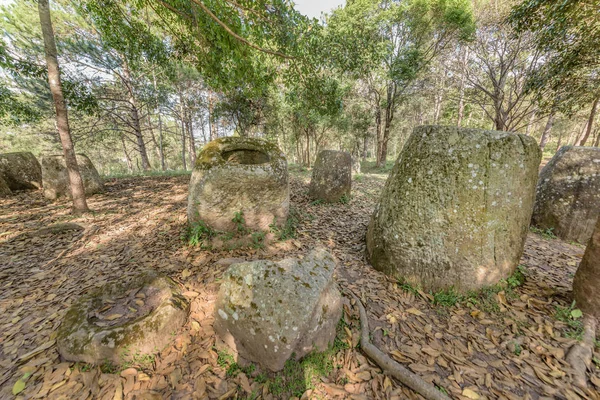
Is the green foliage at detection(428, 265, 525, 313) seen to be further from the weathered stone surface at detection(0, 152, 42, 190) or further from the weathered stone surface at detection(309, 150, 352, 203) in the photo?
the weathered stone surface at detection(0, 152, 42, 190)

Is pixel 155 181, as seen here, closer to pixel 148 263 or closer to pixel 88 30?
pixel 148 263

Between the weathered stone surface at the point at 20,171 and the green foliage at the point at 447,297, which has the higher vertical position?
the weathered stone surface at the point at 20,171

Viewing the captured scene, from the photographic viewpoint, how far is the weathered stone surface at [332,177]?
6.50 metres

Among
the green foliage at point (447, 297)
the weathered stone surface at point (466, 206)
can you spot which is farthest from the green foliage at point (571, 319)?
the green foliage at point (447, 297)

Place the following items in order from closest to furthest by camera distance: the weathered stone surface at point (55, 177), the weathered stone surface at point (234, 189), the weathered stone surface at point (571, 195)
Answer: the weathered stone surface at point (234, 189)
the weathered stone surface at point (571, 195)
the weathered stone surface at point (55, 177)

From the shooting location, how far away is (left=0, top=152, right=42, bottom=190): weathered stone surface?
256 inches

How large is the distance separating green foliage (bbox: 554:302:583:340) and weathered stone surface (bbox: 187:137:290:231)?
3.81 meters

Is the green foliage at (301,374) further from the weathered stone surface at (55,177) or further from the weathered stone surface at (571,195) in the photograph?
the weathered stone surface at (55,177)

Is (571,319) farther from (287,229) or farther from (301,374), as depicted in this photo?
(287,229)

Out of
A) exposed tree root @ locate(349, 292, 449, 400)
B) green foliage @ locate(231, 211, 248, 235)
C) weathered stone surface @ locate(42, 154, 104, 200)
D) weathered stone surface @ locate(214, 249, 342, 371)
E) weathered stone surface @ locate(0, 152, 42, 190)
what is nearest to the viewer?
exposed tree root @ locate(349, 292, 449, 400)

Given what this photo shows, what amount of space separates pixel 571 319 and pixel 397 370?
6.72ft

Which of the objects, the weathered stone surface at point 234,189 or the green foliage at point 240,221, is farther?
the green foliage at point 240,221

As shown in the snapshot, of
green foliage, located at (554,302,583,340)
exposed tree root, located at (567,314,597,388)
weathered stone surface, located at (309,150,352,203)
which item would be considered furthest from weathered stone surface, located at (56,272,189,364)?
weathered stone surface, located at (309,150,352,203)

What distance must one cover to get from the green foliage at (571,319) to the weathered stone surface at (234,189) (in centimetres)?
381
